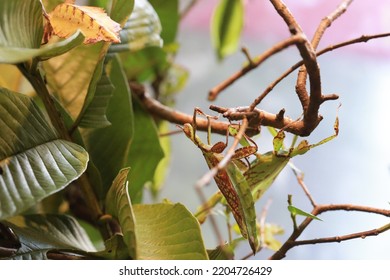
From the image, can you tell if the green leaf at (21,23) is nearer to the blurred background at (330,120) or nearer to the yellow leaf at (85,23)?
the yellow leaf at (85,23)

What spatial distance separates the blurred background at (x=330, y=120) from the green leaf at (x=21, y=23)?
0.71ft

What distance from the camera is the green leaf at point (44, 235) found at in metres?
0.44

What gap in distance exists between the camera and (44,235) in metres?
0.48

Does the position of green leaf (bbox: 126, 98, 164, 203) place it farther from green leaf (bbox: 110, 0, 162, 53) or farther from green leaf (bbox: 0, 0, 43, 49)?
green leaf (bbox: 0, 0, 43, 49)

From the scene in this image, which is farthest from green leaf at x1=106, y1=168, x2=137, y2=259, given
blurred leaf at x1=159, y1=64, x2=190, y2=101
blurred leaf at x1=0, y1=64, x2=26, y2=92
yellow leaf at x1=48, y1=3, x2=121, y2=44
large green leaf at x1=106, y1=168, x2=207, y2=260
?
blurred leaf at x1=159, y1=64, x2=190, y2=101

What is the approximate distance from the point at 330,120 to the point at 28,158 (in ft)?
1.19

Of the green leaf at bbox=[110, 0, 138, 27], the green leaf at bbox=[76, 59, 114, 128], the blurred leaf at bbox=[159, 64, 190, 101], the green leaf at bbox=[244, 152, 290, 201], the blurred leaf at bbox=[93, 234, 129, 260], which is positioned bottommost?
the blurred leaf at bbox=[93, 234, 129, 260]

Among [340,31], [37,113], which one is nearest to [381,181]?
[340,31]

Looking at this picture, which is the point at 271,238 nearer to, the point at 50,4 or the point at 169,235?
the point at 169,235

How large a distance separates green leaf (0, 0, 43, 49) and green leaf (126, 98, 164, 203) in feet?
0.71

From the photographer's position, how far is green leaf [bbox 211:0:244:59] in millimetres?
949

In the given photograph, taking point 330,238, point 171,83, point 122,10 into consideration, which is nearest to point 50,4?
point 122,10

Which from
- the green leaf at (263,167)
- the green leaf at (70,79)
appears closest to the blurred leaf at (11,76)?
the green leaf at (70,79)

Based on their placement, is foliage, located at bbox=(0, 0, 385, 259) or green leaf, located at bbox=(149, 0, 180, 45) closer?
foliage, located at bbox=(0, 0, 385, 259)
